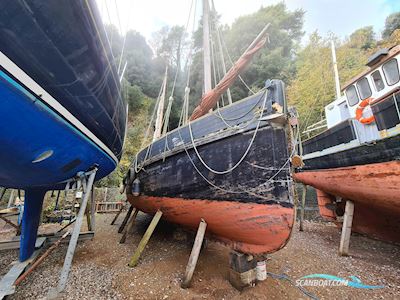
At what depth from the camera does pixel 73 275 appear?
3582mm

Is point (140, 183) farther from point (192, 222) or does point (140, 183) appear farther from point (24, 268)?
point (24, 268)

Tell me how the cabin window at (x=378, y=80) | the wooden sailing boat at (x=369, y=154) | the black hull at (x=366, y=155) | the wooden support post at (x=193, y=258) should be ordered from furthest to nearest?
the cabin window at (x=378, y=80)
the wooden sailing boat at (x=369, y=154)
the black hull at (x=366, y=155)
the wooden support post at (x=193, y=258)

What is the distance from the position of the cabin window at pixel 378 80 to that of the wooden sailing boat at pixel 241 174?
3.87 meters

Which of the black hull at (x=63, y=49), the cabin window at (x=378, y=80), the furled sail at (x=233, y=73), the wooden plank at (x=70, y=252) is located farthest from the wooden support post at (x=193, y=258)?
the cabin window at (x=378, y=80)

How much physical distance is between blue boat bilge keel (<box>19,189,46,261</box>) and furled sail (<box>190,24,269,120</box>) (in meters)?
4.03

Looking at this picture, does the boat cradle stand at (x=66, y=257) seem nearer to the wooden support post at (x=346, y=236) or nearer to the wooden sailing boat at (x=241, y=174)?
the wooden sailing boat at (x=241, y=174)

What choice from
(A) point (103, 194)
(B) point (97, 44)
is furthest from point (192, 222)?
(A) point (103, 194)

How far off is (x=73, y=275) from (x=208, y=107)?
4.47 m

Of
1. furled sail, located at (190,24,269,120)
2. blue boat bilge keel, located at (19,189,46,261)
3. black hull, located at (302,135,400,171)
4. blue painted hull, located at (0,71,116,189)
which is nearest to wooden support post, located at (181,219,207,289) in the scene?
blue painted hull, located at (0,71,116,189)

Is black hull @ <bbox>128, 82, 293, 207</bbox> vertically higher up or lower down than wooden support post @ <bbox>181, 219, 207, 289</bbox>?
higher up

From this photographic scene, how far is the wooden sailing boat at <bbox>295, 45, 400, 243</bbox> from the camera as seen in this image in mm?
4273

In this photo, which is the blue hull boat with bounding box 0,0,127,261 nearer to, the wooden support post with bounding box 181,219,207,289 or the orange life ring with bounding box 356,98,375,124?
the wooden support post with bounding box 181,219,207,289

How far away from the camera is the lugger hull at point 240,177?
297 centimetres

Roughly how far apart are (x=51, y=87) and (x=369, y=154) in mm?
6245
